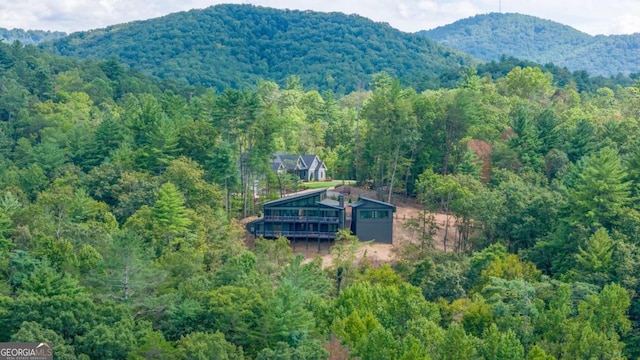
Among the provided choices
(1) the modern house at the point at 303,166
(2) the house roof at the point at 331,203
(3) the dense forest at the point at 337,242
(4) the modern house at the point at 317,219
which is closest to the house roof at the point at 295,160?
(1) the modern house at the point at 303,166

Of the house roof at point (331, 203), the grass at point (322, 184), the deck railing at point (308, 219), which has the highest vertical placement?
the house roof at point (331, 203)

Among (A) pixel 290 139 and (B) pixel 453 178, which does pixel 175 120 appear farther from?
(B) pixel 453 178

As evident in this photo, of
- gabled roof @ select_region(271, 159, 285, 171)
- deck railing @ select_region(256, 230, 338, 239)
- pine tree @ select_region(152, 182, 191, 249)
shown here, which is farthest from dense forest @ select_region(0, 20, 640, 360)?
gabled roof @ select_region(271, 159, 285, 171)

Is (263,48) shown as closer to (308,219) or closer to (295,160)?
(295,160)

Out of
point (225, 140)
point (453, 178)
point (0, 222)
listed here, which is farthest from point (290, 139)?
point (0, 222)

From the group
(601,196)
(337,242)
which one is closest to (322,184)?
(337,242)

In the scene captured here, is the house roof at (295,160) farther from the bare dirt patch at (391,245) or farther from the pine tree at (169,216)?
the pine tree at (169,216)

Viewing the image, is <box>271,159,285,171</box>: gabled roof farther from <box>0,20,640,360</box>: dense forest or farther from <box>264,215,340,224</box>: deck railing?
<box>264,215,340,224</box>: deck railing
